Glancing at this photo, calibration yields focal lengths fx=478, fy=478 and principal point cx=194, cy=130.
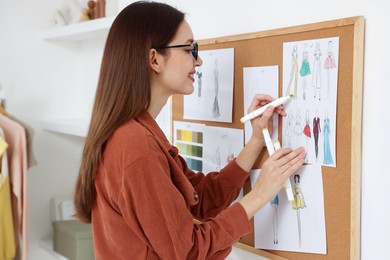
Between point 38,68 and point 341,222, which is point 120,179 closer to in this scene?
point 341,222

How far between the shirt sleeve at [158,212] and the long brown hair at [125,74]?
0.13 meters

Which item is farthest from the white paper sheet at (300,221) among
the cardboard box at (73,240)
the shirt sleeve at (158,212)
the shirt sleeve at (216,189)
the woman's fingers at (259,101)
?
the cardboard box at (73,240)

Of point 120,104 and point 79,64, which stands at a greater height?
point 79,64

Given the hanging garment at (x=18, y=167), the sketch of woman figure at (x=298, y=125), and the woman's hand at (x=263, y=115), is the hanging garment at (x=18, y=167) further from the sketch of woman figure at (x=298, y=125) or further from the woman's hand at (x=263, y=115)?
the sketch of woman figure at (x=298, y=125)

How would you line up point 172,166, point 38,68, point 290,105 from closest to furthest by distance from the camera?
point 172,166 → point 290,105 → point 38,68

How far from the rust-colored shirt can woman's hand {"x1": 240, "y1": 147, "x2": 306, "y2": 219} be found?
4 centimetres

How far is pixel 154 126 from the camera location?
1123mm

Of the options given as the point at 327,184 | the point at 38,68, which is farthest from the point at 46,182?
the point at 327,184

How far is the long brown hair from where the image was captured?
108 centimetres

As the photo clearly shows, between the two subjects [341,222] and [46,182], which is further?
[46,182]

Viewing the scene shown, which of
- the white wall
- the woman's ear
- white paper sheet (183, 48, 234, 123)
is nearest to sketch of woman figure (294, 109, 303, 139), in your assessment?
white paper sheet (183, 48, 234, 123)

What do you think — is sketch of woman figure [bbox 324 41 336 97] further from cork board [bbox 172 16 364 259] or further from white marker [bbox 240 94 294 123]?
white marker [bbox 240 94 294 123]

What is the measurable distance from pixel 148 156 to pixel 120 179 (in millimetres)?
84

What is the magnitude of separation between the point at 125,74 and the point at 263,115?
1.24 ft
